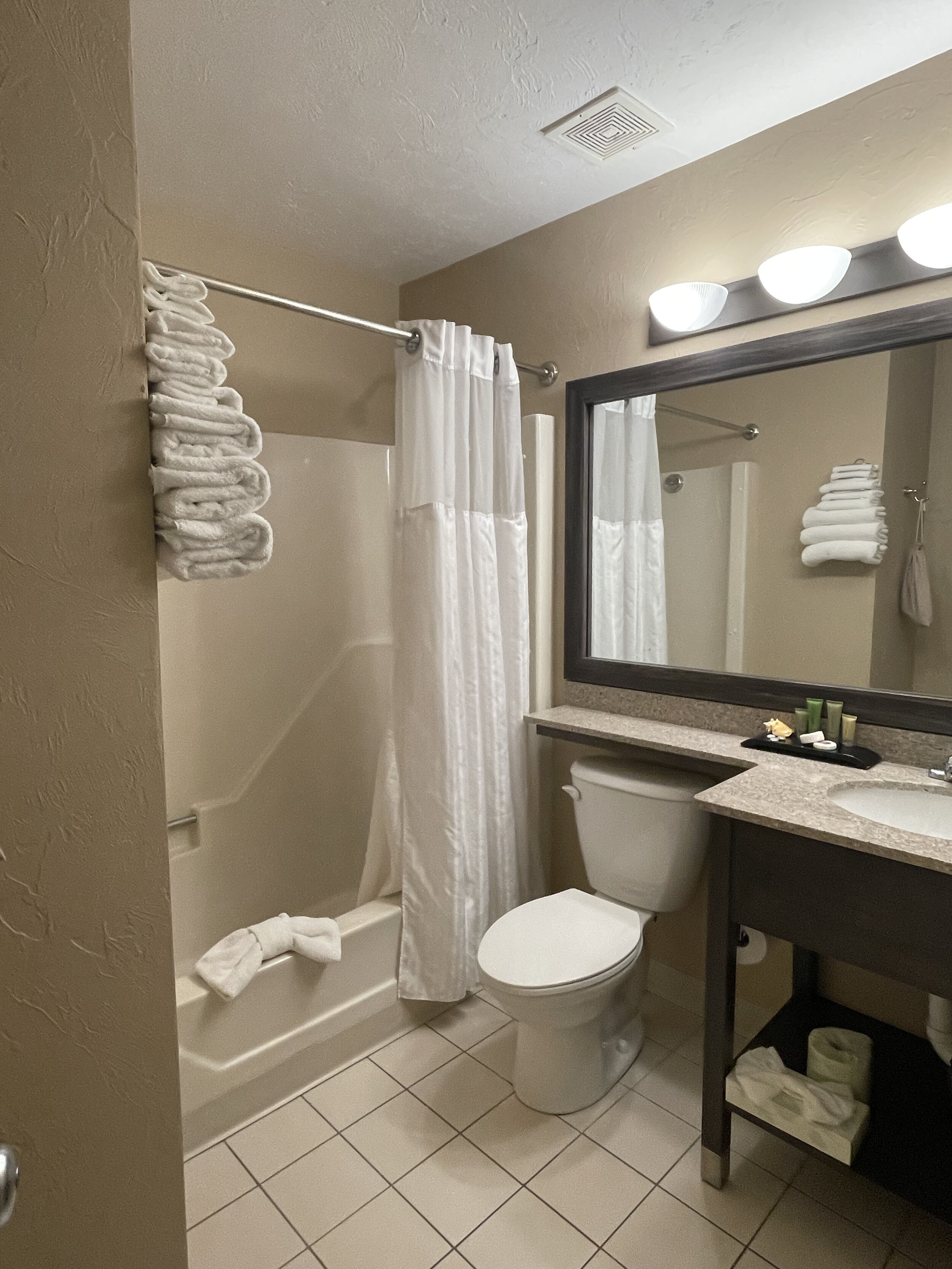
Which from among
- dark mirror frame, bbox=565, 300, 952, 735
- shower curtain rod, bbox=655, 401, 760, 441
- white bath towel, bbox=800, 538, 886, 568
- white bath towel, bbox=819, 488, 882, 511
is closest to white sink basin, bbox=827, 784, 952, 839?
dark mirror frame, bbox=565, 300, 952, 735

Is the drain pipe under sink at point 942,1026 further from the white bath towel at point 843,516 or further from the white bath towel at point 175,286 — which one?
the white bath towel at point 175,286

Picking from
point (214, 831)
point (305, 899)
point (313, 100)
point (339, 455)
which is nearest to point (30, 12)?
point (313, 100)

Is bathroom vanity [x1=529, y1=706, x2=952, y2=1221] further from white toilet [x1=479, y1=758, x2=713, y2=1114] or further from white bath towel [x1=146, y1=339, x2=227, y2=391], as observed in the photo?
white bath towel [x1=146, y1=339, x2=227, y2=391]

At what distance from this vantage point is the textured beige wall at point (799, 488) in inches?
69.2

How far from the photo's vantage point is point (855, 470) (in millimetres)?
1763

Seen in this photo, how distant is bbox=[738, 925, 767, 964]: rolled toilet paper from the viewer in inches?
64.6

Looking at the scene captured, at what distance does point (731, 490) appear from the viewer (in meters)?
2.01

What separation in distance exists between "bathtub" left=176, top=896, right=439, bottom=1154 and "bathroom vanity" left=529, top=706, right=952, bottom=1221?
0.90 m

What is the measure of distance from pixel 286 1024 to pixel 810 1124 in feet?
3.95

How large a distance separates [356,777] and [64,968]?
198 cm

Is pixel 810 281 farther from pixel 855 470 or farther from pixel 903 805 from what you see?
pixel 903 805

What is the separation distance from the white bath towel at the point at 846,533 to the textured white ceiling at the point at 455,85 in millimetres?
982

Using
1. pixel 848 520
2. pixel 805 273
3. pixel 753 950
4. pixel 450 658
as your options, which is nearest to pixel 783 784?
pixel 753 950

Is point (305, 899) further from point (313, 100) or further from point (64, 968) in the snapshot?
point (313, 100)
